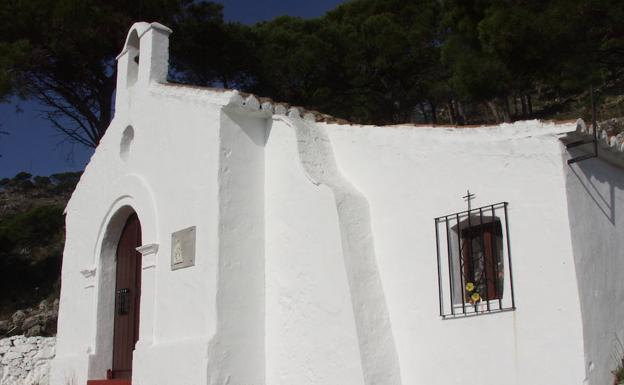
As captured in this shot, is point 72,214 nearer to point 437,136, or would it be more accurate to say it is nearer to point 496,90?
point 437,136

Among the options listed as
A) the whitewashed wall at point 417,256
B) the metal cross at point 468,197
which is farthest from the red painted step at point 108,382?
the metal cross at point 468,197

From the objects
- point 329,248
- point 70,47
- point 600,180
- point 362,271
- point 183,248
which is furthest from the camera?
point 70,47

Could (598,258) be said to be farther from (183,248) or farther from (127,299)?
(127,299)

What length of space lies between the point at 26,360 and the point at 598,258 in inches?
347

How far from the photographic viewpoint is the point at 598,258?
4.99m

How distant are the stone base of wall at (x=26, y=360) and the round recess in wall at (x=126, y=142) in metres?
3.70

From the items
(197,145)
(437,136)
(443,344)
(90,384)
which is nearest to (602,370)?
(443,344)

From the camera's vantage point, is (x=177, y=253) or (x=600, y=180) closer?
(x=600, y=180)

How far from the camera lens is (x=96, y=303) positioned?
330 inches

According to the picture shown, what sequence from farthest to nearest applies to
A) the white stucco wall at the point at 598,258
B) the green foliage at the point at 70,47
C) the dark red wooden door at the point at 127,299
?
the green foliage at the point at 70,47 → the dark red wooden door at the point at 127,299 → the white stucco wall at the point at 598,258

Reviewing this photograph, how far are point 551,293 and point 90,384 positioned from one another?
562 cm

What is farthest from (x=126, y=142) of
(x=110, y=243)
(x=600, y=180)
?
(x=600, y=180)

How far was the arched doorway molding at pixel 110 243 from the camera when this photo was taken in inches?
303

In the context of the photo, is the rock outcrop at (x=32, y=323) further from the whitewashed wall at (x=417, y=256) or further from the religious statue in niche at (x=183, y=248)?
the whitewashed wall at (x=417, y=256)
